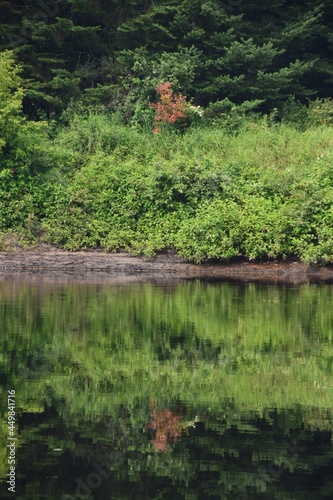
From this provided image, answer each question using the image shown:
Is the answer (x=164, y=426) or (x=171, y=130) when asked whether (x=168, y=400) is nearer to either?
(x=164, y=426)

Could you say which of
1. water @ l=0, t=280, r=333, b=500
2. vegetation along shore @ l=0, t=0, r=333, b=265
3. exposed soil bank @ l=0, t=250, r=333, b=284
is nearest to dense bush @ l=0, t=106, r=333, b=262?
vegetation along shore @ l=0, t=0, r=333, b=265

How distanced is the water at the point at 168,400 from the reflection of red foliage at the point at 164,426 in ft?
0.04

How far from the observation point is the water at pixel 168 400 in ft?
27.7

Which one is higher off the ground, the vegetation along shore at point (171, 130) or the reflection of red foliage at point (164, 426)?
the vegetation along shore at point (171, 130)

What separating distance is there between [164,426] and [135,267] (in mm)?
17470

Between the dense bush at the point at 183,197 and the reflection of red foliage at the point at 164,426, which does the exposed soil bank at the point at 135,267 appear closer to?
the dense bush at the point at 183,197

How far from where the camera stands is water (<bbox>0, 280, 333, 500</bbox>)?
8438 mm

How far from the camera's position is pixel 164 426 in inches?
393

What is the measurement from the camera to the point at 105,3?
36188 mm

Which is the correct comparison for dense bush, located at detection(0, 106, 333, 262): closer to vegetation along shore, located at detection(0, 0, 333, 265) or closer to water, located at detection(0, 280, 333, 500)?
vegetation along shore, located at detection(0, 0, 333, 265)

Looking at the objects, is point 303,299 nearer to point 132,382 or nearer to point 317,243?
point 317,243

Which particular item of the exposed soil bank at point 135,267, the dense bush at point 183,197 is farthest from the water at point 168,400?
the dense bush at point 183,197

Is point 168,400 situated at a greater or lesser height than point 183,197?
lesser

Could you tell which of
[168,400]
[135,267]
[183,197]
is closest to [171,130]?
[183,197]
